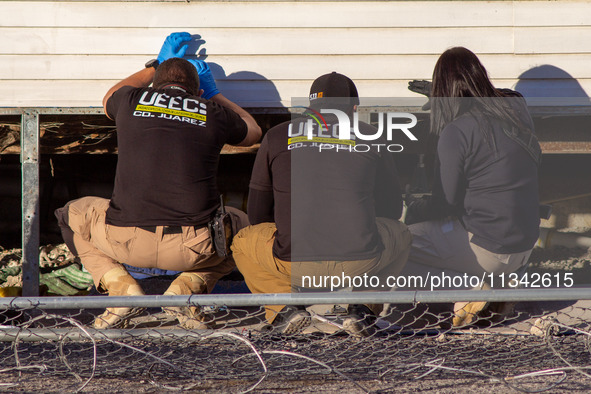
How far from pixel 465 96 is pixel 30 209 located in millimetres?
2804

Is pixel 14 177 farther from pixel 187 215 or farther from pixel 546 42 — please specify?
pixel 546 42

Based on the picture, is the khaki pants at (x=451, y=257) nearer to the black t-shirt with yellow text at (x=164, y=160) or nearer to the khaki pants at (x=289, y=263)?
the khaki pants at (x=289, y=263)

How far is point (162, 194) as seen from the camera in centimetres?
339

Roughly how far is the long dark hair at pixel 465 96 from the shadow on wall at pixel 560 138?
96 cm

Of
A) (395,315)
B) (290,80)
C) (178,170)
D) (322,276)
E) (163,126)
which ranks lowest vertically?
(395,315)

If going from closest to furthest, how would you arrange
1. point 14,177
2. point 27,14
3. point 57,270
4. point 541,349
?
point 541,349 < point 27,14 < point 57,270 < point 14,177

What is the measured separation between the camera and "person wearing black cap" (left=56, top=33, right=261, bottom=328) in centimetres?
339

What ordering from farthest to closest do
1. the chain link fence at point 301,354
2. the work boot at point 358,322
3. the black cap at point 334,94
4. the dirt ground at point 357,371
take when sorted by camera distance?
the black cap at point 334,94
the work boot at point 358,322
the dirt ground at point 357,371
the chain link fence at point 301,354

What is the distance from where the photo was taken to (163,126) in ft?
11.2

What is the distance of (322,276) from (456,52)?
1446mm

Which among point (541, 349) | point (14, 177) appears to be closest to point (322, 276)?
point (541, 349)

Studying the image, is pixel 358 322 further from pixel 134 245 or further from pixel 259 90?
pixel 259 90

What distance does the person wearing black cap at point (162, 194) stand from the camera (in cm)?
339

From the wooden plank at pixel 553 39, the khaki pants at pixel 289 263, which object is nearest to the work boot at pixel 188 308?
the khaki pants at pixel 289 263
